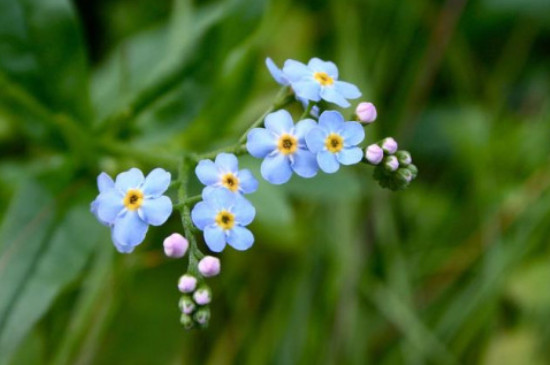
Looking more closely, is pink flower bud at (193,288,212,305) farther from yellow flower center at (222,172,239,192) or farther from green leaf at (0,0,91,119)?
green leaf at (0,0,91,119)

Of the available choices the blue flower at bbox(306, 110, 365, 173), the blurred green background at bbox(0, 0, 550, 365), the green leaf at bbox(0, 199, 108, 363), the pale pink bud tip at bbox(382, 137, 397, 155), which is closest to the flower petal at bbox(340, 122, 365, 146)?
the blue flower at bbox(306, 110, 365, 173)

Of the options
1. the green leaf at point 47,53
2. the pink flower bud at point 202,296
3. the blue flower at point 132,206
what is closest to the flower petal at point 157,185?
the blue flower at point 132,206

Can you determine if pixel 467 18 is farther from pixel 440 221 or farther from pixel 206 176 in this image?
pixel 206 176

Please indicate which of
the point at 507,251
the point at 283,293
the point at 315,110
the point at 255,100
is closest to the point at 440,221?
the point at 507,251

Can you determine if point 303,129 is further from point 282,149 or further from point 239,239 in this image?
point 239,239

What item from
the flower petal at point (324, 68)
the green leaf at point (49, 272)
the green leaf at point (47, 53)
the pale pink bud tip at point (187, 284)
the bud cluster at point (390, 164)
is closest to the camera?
the pale pink bud tip at point (187, 284)

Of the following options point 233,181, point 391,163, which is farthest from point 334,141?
point 233,181

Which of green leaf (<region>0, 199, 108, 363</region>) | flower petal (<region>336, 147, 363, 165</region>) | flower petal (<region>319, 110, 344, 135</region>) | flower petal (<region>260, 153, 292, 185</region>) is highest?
flower petal (<region>319, 110, 344, 135</region>)

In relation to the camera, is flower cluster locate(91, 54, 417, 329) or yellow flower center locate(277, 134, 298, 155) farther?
yellow flower center locate(277, 134, 298, 155)

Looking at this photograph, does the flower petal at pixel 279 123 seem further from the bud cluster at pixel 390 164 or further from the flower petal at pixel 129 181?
the flower petal at pixel 129 181
